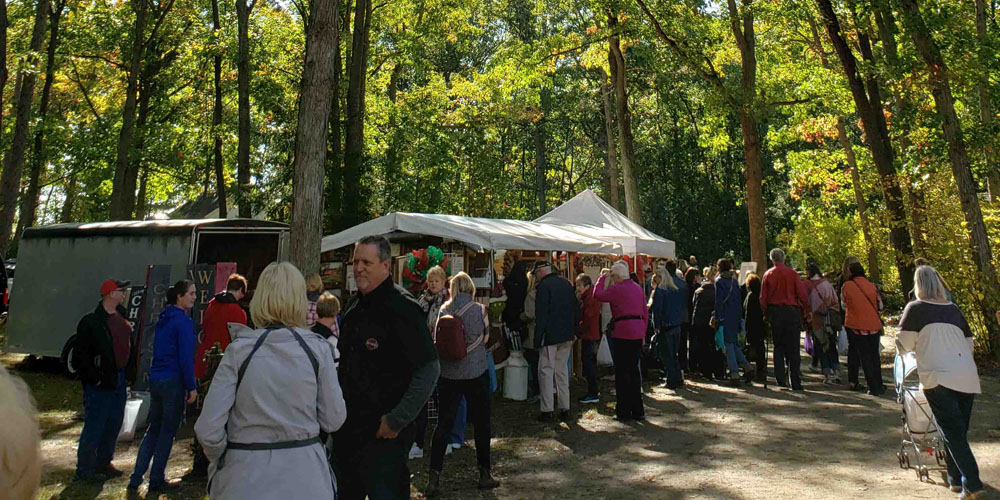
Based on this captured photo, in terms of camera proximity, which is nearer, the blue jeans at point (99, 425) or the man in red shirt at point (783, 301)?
the blue jeans at point (99, 425)

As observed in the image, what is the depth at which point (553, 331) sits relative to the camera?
873 cm

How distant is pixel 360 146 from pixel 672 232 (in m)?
22.0

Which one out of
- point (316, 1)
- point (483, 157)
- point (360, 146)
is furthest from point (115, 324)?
point (483, 157)

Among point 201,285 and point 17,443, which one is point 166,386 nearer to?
point 201,285

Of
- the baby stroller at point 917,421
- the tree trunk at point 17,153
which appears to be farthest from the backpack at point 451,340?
the tree trunk at point 17,153

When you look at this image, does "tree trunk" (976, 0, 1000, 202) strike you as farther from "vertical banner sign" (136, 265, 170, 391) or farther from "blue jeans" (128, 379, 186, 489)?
"vertical banner sign" (136, 265, 170, 391)

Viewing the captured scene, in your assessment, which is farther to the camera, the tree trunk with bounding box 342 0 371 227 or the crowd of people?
the tree trunk with bounding box 342 0 371 227

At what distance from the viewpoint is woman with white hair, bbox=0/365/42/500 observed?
3.85ft

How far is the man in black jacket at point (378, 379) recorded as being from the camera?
11.8 feet

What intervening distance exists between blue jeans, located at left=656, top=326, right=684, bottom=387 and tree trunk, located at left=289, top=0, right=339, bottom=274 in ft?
19.2

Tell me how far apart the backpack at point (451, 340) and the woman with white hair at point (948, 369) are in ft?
11.7

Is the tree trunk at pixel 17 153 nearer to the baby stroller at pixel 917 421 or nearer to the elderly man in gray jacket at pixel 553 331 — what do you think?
the elderly man in gray jacket at pixel 553 331

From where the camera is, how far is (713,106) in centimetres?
1766

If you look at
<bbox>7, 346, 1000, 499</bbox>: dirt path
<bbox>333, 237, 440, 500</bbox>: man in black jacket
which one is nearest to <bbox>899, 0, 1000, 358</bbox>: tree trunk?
<bbox>7, 346, 1000, 499</bbox>: dirt path
